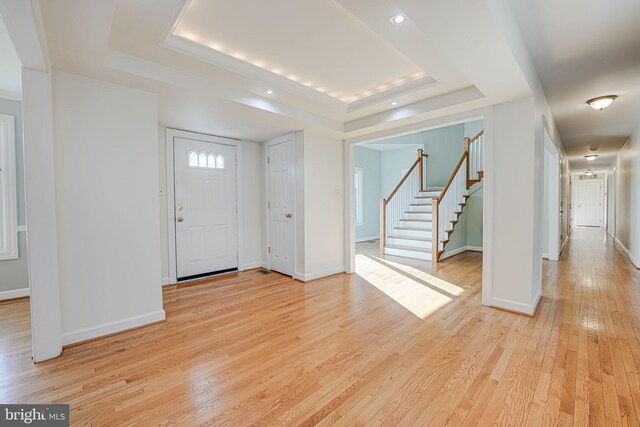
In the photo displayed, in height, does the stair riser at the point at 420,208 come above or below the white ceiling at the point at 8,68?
below

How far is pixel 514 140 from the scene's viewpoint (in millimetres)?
2844

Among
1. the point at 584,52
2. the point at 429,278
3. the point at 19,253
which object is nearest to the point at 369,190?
the point at 429,278

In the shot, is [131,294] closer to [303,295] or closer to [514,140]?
[303,295]

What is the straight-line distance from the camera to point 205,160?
424 centimetres

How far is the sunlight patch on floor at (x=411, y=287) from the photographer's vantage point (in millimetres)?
3156

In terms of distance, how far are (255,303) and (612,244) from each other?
9.08 meters

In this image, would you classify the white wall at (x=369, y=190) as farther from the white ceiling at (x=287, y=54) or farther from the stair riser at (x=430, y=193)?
the white ceiling at (x=287, y=54)

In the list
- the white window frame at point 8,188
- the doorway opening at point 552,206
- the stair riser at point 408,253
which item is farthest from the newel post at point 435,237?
the white window frame at point 8,188

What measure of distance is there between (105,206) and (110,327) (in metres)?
1.05

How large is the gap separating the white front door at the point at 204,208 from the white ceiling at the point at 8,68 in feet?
5.19

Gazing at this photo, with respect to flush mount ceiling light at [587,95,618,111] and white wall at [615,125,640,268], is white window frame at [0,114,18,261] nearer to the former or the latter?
flush mount ceiling light at [587,95,618,111]

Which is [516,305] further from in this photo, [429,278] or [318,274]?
[318,274]

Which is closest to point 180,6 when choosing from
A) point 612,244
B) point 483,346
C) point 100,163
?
point 100,163

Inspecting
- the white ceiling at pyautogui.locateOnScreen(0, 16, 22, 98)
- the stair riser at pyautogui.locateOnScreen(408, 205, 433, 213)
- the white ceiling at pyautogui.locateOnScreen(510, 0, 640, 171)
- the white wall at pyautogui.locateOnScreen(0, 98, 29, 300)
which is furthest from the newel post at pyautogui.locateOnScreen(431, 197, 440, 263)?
the white wall at pyautogui.locateOnScreen(0, 98, 29, 300)
